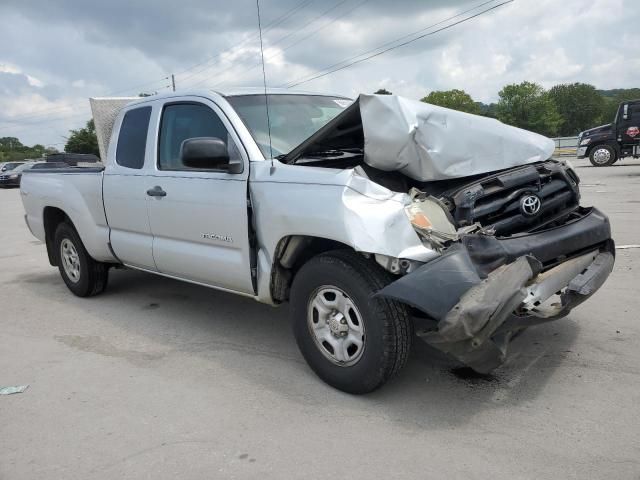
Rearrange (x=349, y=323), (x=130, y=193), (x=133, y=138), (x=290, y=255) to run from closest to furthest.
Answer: (x=349, y=323) → (x=290, y=255) → (x=130, y=193) → (x=133, y=138)

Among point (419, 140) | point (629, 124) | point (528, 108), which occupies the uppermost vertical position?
point (528, 108)

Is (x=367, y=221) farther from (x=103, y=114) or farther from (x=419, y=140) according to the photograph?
(x=103, y=114)

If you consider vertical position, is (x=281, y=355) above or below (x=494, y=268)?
below

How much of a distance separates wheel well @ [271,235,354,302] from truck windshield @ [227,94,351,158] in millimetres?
716

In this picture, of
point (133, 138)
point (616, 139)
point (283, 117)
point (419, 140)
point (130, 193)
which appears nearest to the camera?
point (419, 140)

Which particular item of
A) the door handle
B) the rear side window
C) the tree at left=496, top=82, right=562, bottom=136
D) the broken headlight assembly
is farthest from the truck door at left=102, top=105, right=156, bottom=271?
the tree at left=496, top=82, right=562, bottom=136

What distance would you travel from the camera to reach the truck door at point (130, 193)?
4.80 m

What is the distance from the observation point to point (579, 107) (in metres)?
110

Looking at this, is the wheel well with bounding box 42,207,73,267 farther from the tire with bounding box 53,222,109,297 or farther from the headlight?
the headlight

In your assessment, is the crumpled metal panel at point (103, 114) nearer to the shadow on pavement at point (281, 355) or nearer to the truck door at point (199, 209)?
the shadow on pavement at point (281, 355)

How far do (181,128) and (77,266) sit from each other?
2403 millimetres

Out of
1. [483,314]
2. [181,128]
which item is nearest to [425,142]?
[483,314]

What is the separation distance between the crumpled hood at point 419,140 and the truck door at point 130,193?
1714 mm

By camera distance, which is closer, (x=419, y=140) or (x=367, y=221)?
(x=367, y=221)
